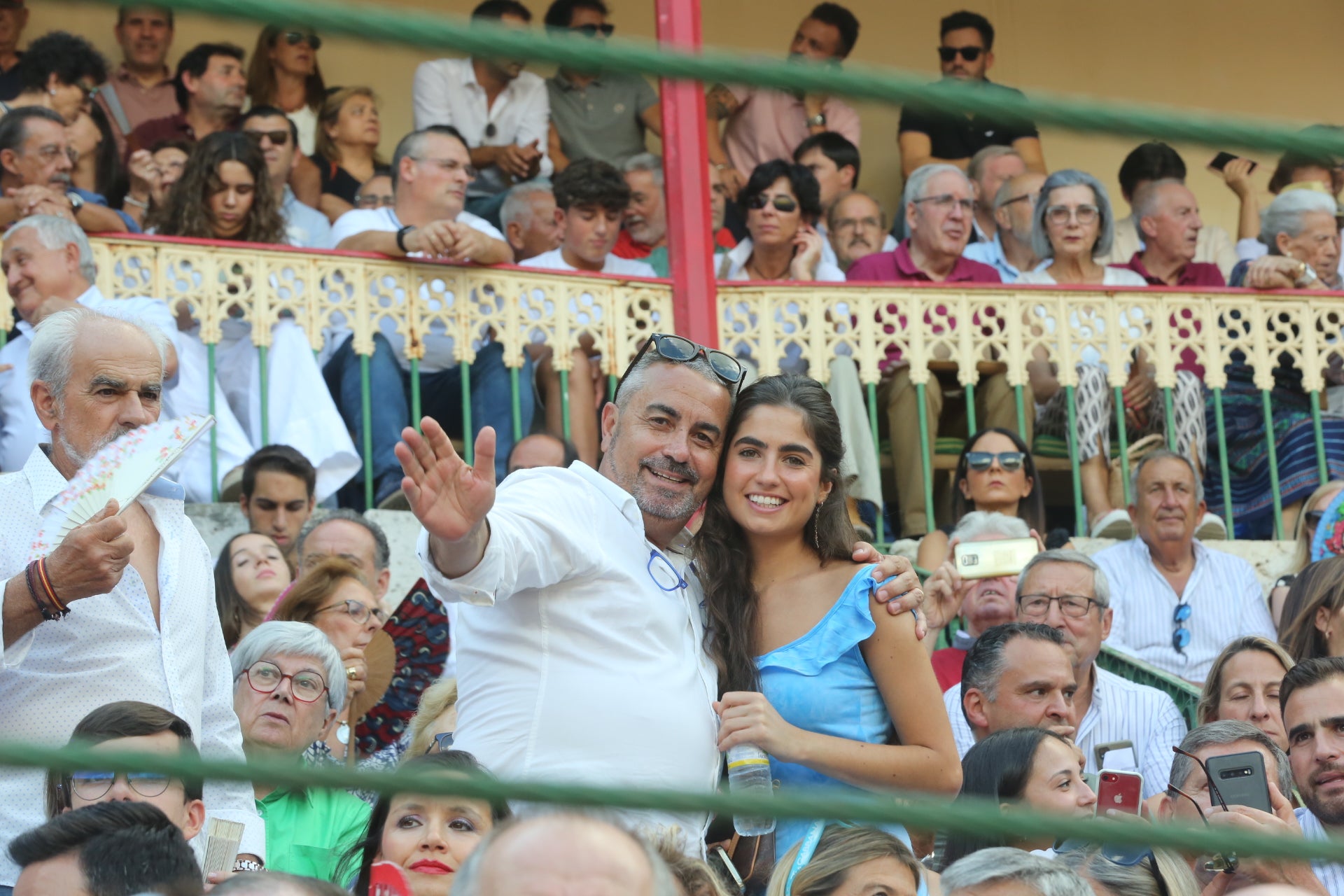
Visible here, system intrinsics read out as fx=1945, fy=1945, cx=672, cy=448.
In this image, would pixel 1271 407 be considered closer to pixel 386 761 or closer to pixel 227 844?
pixel 386 761

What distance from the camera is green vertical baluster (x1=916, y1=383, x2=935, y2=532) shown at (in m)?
8.50

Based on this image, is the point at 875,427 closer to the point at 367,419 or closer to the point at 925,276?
the point at 925,276

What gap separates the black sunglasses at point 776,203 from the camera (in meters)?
8.77

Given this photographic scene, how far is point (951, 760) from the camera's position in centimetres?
376

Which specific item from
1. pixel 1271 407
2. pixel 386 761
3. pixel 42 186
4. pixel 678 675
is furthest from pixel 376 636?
pixel 1271 407

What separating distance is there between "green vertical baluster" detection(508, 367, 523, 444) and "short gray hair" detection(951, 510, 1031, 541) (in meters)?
1.95

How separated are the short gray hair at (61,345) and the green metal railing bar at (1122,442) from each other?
508 cm

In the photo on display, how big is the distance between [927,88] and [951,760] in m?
2.20

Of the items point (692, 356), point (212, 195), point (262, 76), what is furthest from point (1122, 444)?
point (692, 356)

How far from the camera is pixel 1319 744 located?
480 cm

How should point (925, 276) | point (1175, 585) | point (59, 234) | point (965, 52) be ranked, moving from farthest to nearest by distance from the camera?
point (965, 52) < point (925, 276) < point (1175, 585) < point (59, 234)

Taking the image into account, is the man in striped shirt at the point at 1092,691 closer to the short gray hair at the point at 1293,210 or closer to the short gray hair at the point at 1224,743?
the short gray hair at the point at 1224,743

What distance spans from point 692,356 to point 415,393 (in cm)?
395

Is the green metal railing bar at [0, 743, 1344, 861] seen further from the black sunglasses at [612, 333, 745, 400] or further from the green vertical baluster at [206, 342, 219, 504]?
the green vertical baluster at [206, 342, 219, 504]
